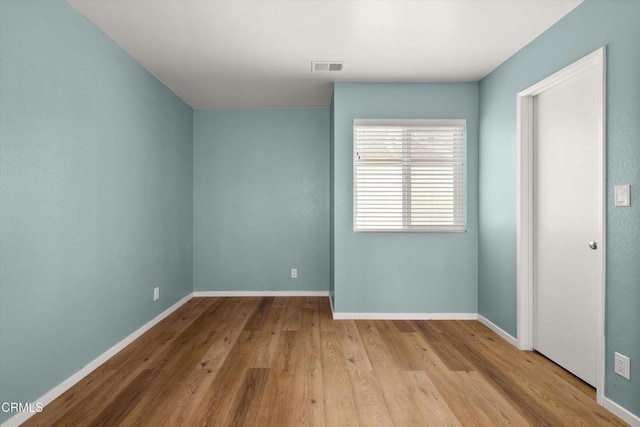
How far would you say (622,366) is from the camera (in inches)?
86.7

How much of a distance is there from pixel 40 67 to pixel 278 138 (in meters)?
3.17

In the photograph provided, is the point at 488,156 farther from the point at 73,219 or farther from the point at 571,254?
the point at 73,219

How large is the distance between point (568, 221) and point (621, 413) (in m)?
1.26

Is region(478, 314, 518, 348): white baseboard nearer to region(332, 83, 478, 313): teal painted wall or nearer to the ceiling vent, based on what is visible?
region(332, 83, 478, 313): teal painted wall

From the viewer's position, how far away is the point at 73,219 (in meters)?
2.58

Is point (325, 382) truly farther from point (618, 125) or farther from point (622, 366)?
point (618, 125)

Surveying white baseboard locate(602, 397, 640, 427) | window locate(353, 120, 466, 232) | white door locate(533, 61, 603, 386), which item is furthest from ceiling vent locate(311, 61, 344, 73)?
white baseboard locate(602, 397, 640, 427)

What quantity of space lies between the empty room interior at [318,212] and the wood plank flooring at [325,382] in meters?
0.02

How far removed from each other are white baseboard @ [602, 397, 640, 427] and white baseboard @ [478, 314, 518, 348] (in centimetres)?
99

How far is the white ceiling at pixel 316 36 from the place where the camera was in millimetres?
2590

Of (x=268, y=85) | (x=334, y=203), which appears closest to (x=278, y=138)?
(x=268, y=85)

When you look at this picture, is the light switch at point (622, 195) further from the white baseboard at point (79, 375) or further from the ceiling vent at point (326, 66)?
the white baseboard at point (79, 375)

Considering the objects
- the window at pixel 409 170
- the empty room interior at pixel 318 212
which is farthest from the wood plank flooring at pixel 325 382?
the window at pixel 409 170

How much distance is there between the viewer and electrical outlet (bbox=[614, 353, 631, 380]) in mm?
2164
